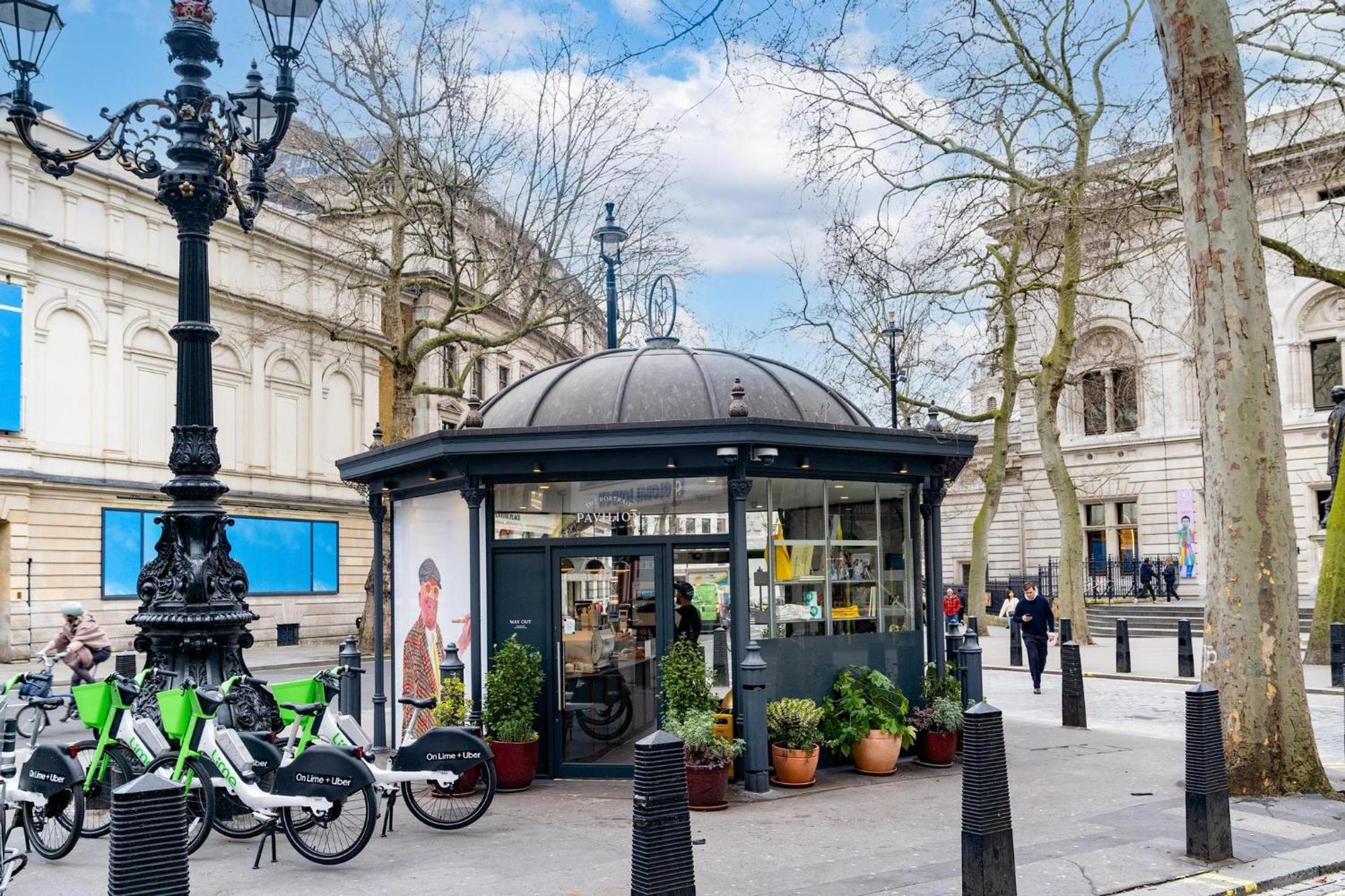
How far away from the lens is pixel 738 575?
1052 centimetres

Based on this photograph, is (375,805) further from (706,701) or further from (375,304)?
(375,304)

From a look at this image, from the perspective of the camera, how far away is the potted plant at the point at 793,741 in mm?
10234

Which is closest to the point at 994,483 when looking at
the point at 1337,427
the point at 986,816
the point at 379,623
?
the point at 1337,427

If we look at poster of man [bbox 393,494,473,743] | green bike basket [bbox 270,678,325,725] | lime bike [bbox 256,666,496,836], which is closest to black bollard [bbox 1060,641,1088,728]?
poster of man [bbox 393,494,473,743]

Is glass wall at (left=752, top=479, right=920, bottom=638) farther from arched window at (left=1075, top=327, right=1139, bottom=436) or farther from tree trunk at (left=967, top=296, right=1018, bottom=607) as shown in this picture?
arched window at (left=1075, top=327, right=1139, bottom=436)

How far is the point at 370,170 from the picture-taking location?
29266 millimetres

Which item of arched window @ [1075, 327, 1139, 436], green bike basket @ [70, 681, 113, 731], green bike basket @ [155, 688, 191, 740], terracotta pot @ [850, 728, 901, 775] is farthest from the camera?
arched window @ [1075, 327, 1139, 436]

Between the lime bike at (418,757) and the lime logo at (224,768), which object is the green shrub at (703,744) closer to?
the lime bike at (418,757)

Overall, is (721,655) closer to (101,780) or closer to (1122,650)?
(101,780)

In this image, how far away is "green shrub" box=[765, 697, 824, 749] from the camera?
1030 centimetres

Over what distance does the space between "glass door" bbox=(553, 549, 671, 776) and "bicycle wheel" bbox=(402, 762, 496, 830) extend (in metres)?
1.33

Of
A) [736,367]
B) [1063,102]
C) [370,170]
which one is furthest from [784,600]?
[370,170]

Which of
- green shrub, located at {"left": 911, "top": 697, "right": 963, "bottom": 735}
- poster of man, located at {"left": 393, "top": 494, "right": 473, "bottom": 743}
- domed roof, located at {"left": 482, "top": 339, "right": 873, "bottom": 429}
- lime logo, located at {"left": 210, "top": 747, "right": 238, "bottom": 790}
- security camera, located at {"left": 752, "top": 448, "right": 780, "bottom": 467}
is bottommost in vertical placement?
green shrub, located at {"left": 911, "top": 697, "right": 963, "bottom": 735}

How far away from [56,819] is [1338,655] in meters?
18.7
